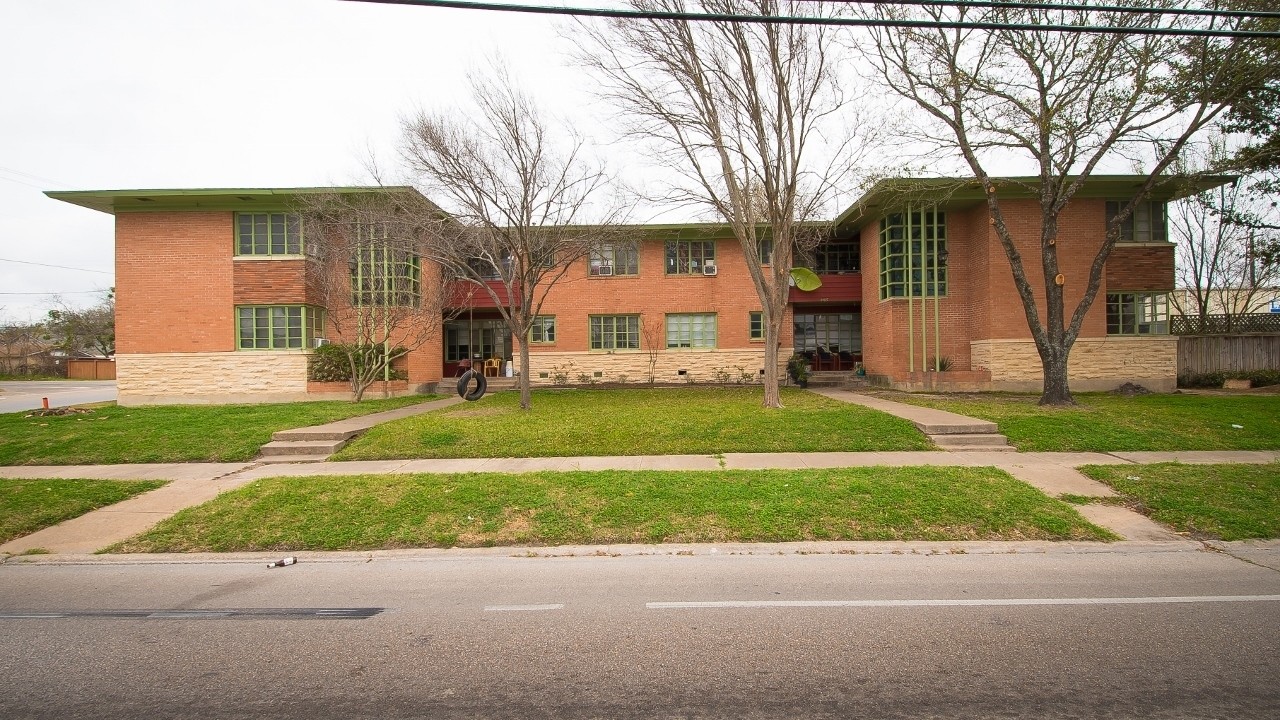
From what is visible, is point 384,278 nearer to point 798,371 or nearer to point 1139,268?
point 798,371

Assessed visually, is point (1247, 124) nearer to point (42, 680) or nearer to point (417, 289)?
point (417, 289)

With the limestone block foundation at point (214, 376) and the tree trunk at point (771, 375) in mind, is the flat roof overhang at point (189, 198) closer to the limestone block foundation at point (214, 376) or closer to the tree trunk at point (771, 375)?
the limestone block foundation at point (214, 376)

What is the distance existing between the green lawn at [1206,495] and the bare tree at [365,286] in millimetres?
15022

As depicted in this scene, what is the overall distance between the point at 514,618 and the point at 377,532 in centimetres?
309

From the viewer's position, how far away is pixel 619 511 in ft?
25.1

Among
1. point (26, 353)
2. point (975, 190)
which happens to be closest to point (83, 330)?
point (26, 353)

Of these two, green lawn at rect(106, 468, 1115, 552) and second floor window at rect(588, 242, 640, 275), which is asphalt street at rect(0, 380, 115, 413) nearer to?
green lawn at rect(106, 468, 1115, 552)

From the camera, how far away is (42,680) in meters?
3.82

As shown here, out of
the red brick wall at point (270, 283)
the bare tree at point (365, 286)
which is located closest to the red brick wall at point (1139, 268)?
the bare tree at point (365, 286)

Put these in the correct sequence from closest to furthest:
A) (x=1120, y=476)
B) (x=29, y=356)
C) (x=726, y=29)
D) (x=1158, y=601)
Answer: (x=1158, y=601)
(x=1120, y=476)
(x=726, y=29)
(x=29, y=356)

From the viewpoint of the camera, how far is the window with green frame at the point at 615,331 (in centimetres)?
2598

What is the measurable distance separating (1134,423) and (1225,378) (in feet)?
44.3

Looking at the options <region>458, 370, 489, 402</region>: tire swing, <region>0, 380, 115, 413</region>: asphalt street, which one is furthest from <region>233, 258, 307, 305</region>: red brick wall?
<region>0, 380, 115, 413</region>: asphalt street

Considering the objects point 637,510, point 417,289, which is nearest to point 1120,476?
point 637,510
